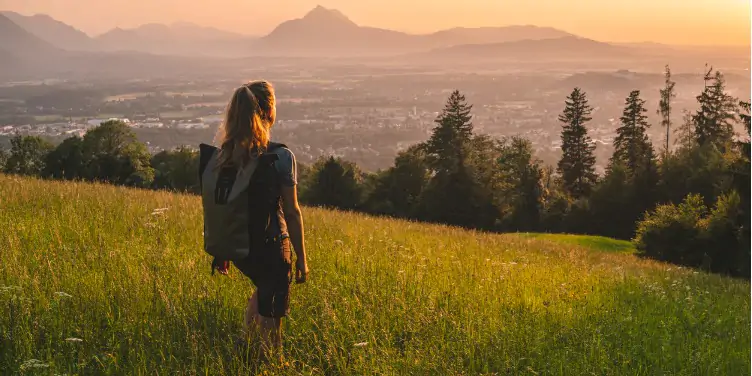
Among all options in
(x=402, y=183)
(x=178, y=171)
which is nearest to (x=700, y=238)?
(x=402, y=183)

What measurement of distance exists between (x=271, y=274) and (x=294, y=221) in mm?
413

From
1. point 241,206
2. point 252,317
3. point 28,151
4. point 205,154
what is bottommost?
point 28,151

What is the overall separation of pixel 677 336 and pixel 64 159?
189ft

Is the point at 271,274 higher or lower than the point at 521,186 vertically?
higher

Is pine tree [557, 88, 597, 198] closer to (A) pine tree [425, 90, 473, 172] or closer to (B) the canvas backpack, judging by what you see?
(A) pine tree [425, 90, 473, 172]

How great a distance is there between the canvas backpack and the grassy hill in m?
0.84

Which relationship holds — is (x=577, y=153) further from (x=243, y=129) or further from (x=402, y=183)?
(x=243, y=129)

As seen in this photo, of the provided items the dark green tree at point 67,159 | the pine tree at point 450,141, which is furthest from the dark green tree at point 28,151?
the pine tree at point 450,141

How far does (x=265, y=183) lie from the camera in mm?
3932

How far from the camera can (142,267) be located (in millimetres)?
5664

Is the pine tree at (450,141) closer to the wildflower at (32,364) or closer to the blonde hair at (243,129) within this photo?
the blonde hair at (243,129)

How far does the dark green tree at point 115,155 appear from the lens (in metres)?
50.5

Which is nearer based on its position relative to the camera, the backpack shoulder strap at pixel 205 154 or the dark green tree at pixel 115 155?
the backpack shoulder strap at pixel 205 154

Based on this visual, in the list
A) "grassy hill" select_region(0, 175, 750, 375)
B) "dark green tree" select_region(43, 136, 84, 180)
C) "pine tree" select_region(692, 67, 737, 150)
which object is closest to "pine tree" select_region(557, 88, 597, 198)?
"pine tree" select_region(692, 67, 737, 150)
